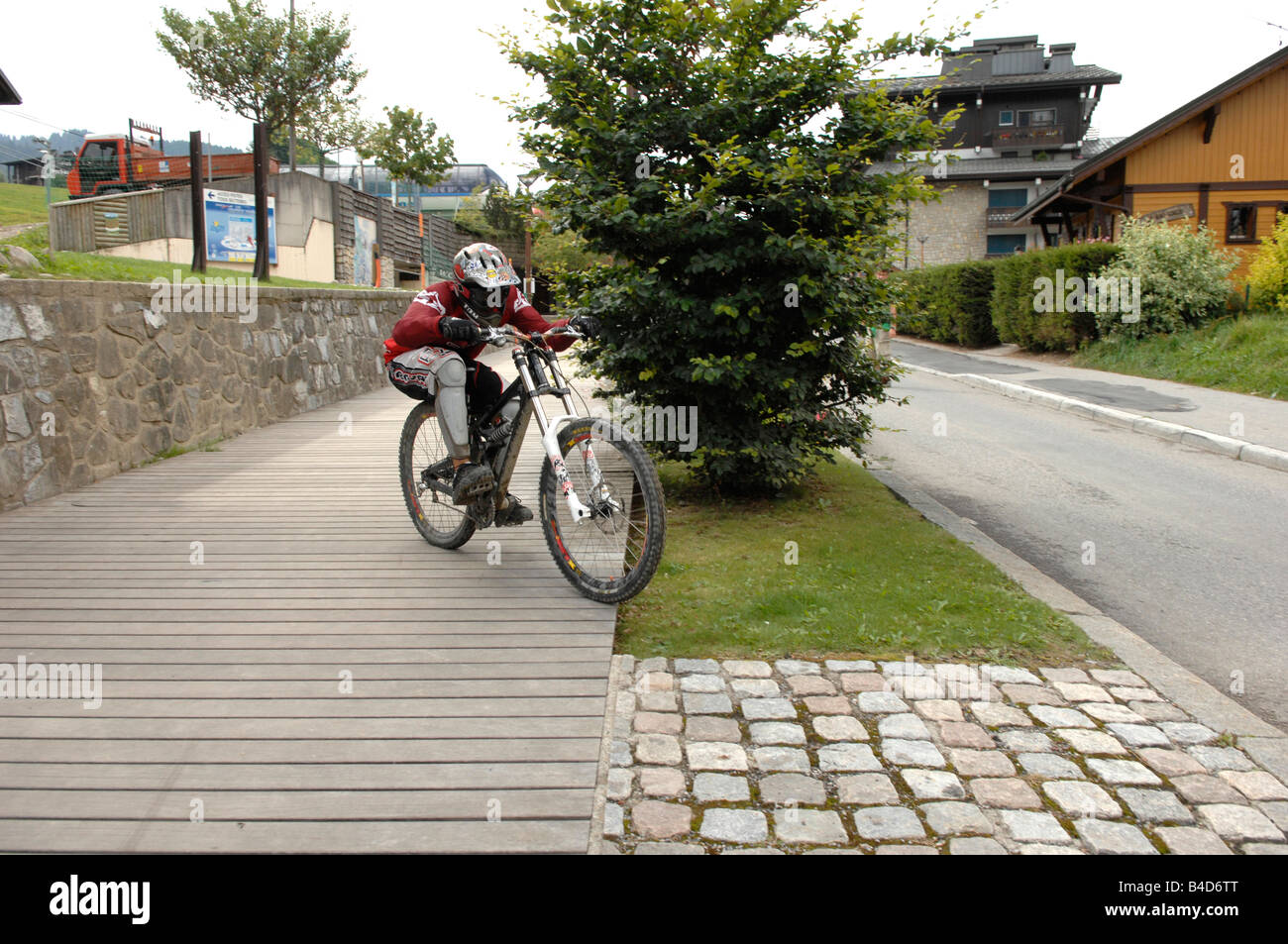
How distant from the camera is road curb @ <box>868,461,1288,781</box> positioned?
349 cm

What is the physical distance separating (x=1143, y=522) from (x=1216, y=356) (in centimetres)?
1191

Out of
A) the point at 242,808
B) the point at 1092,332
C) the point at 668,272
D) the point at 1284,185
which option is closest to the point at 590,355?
the point at 668,272

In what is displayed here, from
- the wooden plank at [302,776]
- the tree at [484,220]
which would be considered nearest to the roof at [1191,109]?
the tree at [484,220]

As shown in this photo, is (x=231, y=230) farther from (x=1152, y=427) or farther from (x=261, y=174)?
(x=1152, y=427)

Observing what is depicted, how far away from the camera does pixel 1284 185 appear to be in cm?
2941

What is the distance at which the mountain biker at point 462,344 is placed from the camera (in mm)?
5227

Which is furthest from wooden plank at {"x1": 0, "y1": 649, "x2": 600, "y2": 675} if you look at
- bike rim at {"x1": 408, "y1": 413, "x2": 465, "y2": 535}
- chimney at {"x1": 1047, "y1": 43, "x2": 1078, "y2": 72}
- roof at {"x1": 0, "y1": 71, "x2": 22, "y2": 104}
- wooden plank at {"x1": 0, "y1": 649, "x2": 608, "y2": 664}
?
chimney at {"x1": 1047, "y1": 43, "x2": 1078, "y2": 72}

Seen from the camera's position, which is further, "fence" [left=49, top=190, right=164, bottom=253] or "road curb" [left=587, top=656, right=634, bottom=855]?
"fence" [left=49, top=190, right=164, bottom=253]

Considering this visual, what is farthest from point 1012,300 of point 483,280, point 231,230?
point 483,280

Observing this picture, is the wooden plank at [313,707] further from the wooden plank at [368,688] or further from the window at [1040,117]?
the window at [1040,117]

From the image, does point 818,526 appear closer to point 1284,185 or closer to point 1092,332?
point 1092,332

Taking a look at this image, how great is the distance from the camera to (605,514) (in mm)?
4641

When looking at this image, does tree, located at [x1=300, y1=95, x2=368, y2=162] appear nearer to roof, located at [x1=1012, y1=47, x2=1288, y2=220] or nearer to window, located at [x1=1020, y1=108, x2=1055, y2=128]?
roof, located at [x1=1012, y1=47, x2=1288, y2=220]
